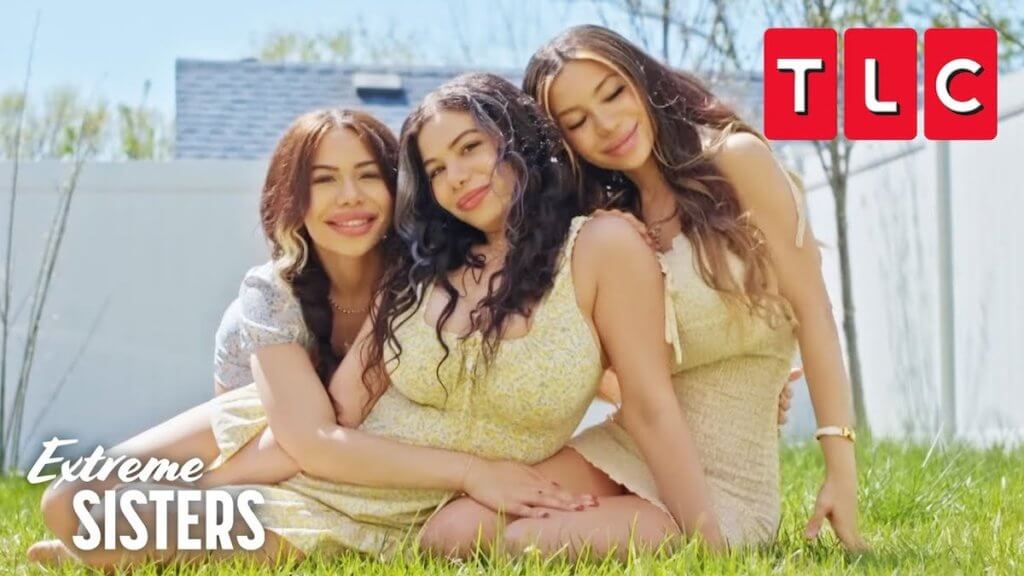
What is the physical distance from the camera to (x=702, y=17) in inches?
331

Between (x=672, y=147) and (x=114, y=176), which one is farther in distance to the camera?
(x=114, y=176)

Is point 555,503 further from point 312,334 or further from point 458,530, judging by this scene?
point 312,334

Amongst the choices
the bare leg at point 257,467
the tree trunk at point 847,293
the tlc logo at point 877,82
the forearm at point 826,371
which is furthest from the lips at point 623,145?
the tree trunk at point 847,293

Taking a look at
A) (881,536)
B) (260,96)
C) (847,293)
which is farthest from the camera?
(260,96)

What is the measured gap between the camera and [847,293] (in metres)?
7.29

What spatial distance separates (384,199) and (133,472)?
0.73m

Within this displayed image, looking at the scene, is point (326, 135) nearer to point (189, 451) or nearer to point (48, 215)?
point (189, 451)

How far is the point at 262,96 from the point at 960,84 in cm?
748

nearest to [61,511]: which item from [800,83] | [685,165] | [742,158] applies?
[685,165]

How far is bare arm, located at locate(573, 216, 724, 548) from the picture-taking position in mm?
2648

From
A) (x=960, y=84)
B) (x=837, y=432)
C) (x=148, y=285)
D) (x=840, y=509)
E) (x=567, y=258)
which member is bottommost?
(x=840, y=509)

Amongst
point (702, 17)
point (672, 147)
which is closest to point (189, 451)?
point (672, 147)

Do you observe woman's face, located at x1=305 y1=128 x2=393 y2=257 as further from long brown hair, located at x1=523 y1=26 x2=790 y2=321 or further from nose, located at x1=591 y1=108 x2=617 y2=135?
nose, located at x1=591 y1=108 x2=617 y2=135

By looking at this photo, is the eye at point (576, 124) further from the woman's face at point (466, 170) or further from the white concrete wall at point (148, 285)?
the white concrete wall at point (148, 285)
